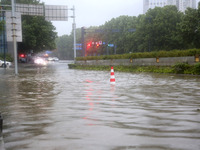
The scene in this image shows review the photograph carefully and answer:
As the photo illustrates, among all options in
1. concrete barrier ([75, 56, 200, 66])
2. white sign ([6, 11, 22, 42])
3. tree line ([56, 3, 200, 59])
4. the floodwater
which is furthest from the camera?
tree line ([56, 3, 200, 59])

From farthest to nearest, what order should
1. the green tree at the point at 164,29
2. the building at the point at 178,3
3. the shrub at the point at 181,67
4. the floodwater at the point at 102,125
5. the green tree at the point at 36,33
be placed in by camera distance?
the building at the point at 178,3 → the green tree at the point at 36,33 → the green tree at the point at 164,29 → the shrub at the point at 181,67 → the floodwater at the point at 102,125

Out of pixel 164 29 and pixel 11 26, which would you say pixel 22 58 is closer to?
pixel 164 29

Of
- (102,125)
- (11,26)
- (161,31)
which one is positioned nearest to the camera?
(102,125)

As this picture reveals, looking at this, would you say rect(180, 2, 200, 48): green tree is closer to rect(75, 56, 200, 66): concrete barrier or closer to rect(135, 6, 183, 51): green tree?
rect(135, 6, 183, 51): green tree

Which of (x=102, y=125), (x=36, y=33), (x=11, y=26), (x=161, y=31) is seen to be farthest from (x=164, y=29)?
(x=102, y=125)

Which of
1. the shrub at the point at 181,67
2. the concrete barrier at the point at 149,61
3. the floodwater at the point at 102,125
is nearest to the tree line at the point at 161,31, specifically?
the concrete barrier at the point at 149,61

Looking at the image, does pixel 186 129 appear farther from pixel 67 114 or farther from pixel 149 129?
pixel 67 114

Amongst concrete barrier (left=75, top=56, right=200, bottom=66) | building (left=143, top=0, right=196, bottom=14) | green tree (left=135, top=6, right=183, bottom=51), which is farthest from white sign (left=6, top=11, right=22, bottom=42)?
building (left=143, top=0, right=196, bottom=14)

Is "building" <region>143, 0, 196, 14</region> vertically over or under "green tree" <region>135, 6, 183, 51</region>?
over

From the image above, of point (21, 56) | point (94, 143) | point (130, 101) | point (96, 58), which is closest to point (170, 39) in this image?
point (96, 58)

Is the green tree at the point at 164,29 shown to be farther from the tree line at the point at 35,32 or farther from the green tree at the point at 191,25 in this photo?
the tree line at the point at 35,32

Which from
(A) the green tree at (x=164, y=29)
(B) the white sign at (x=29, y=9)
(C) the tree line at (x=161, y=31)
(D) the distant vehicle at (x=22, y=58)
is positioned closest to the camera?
(B) the white sign at (x=29, y=9)

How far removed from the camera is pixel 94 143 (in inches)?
157

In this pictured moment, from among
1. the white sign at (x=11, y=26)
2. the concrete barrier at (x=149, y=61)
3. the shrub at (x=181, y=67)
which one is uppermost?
the white sign at (x=11, y=26)
